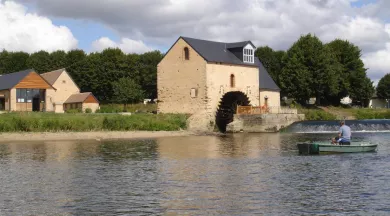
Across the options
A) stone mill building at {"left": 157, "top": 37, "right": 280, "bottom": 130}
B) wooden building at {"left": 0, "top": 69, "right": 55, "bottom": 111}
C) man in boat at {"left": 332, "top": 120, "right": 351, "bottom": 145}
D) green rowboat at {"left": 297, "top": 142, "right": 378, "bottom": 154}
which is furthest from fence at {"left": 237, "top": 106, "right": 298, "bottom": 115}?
green rowboat at {"left": 297, "top": 142, "right": 378, "bottom": 154}

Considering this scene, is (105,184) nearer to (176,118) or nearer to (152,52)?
(176,118)

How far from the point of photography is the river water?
1355cm

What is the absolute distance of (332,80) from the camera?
67.2 meters

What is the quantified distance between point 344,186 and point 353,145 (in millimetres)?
10748

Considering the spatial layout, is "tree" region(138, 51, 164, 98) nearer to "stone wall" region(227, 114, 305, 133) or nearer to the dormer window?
the dormer window

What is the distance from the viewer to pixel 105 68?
7894 cm

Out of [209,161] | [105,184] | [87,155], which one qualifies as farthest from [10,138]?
[105,184]

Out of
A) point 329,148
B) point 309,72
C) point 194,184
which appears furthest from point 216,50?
point 194,184

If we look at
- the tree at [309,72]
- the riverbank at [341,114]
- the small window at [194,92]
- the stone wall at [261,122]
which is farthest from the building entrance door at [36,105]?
the riverbank at [341,114]

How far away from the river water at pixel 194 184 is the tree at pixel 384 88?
2928 inches

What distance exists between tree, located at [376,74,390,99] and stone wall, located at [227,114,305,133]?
50.9m

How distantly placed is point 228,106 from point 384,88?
2041 inches

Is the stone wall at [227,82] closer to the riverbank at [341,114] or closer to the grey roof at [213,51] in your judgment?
the grey roof at [213,51]

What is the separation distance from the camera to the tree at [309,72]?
6725cm
